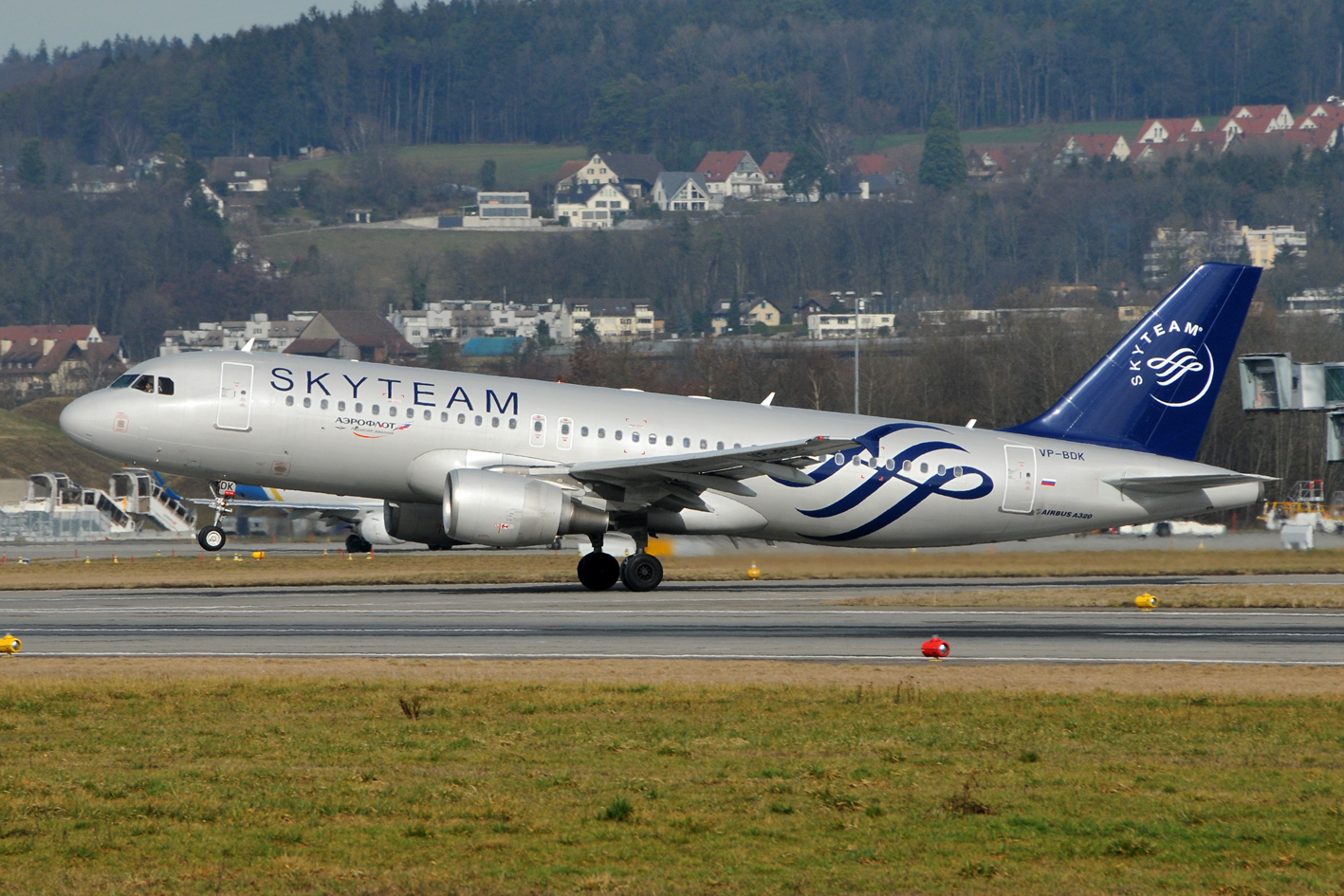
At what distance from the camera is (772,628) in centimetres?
Answer: 2586

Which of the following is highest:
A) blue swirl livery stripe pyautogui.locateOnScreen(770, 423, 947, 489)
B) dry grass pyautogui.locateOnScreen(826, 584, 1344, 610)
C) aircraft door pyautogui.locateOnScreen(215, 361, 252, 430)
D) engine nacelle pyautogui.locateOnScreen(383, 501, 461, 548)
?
aircraft door pyautogui.locateOnScreen(215, 361, 252, 430)

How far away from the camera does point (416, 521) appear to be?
110 feet

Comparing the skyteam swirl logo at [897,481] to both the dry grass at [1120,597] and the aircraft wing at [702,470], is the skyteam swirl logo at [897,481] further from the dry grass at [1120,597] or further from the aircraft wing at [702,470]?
the dry grass at [1120,597]

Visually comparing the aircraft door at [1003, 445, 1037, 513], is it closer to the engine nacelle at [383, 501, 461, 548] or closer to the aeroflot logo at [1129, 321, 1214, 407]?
the aeroflot logo at [1129, 321, 1214, 407]

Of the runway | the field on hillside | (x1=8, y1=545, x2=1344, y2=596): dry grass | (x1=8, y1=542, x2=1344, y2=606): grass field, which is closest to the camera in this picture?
the runway

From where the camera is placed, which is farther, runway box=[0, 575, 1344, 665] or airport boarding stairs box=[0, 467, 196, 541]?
airport boarding stairs box=[0, 467, 196, 541]

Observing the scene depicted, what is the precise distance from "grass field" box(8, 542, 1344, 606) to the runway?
1377 mm

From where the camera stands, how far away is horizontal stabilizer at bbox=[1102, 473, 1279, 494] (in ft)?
114

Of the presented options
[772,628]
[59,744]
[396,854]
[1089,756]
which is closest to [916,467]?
[772,628]

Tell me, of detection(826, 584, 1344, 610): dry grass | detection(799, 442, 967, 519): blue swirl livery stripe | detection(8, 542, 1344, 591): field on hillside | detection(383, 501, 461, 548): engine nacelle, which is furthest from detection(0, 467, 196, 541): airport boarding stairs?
detection(826, 584, 1344, 610): dry grass

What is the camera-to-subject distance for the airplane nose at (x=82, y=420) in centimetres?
3284

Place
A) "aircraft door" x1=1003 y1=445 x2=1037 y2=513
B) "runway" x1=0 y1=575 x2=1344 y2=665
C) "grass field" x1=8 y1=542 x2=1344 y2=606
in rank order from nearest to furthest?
"runway" x1=0 y1=575 x2=1344 y2=665 < "grass field" x1=8 y1=542 x2=1344 y2=606 < "aircraft door" x1=1003 y1=445 x2=1037 y2=513

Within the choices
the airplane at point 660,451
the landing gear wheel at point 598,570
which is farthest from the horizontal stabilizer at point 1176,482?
the landing gear wheel at point 598,570

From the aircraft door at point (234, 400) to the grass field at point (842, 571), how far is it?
6.87 meters
